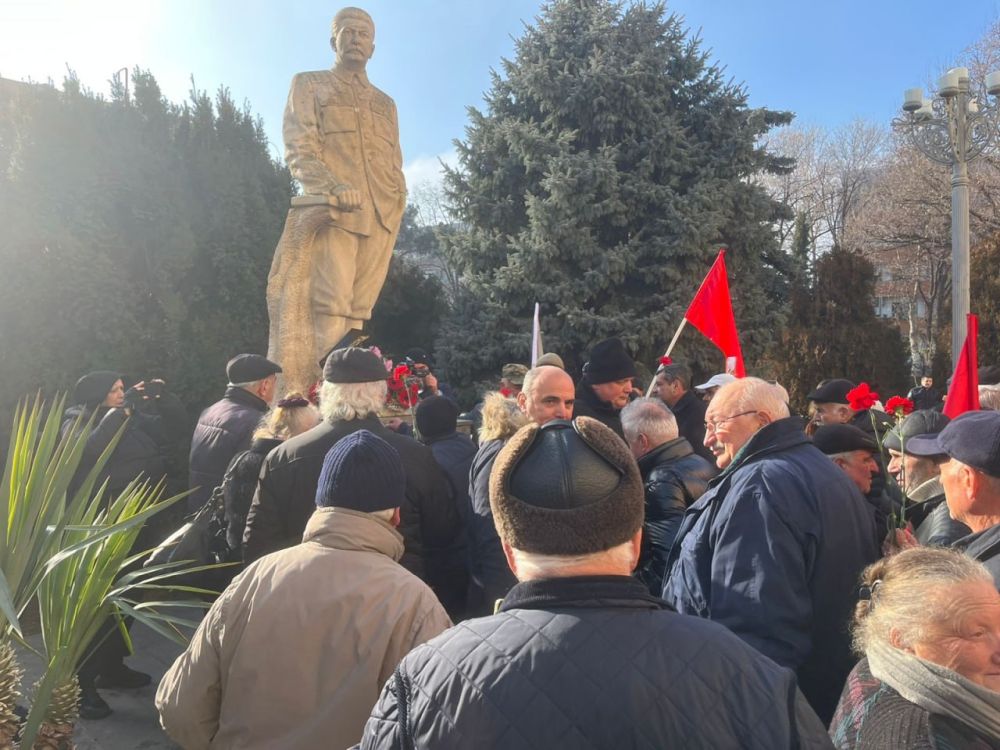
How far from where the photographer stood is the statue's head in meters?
7.39

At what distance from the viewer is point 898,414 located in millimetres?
3590

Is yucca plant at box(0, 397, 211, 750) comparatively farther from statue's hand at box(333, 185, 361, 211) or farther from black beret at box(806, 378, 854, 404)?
statue's hand at box(333, 185, 361, 211)

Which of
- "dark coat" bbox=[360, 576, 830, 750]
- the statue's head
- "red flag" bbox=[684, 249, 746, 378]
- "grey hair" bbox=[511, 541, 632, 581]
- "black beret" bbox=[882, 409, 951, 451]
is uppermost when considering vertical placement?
the statue's head

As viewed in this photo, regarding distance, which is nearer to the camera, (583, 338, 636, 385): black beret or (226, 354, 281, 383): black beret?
(226, 354, 281, 383): black beret

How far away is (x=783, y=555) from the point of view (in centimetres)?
242

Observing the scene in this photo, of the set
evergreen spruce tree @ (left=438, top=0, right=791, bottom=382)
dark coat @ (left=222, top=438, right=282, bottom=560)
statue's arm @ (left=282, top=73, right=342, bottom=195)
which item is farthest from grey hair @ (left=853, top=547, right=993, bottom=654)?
evergreen spruce tree @ (left=438, top=0, right=791, bottom=382)

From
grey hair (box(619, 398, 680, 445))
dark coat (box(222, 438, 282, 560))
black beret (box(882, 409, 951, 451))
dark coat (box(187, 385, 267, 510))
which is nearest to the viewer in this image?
grey hair (box(619, 398, 680, 445))

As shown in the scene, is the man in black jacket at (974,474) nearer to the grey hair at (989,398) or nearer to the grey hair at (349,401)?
the grey hair at (349,401)

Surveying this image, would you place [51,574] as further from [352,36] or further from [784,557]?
[352,36]

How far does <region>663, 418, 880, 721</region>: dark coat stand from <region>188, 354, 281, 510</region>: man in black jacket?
2.71 meters

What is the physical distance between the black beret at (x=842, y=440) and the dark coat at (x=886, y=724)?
84.3 inches

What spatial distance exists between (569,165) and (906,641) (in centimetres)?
1397

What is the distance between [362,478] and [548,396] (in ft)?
6.26

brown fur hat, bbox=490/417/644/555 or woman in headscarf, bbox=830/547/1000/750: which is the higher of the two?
brown fur hat, bbox=490/417/644/555
